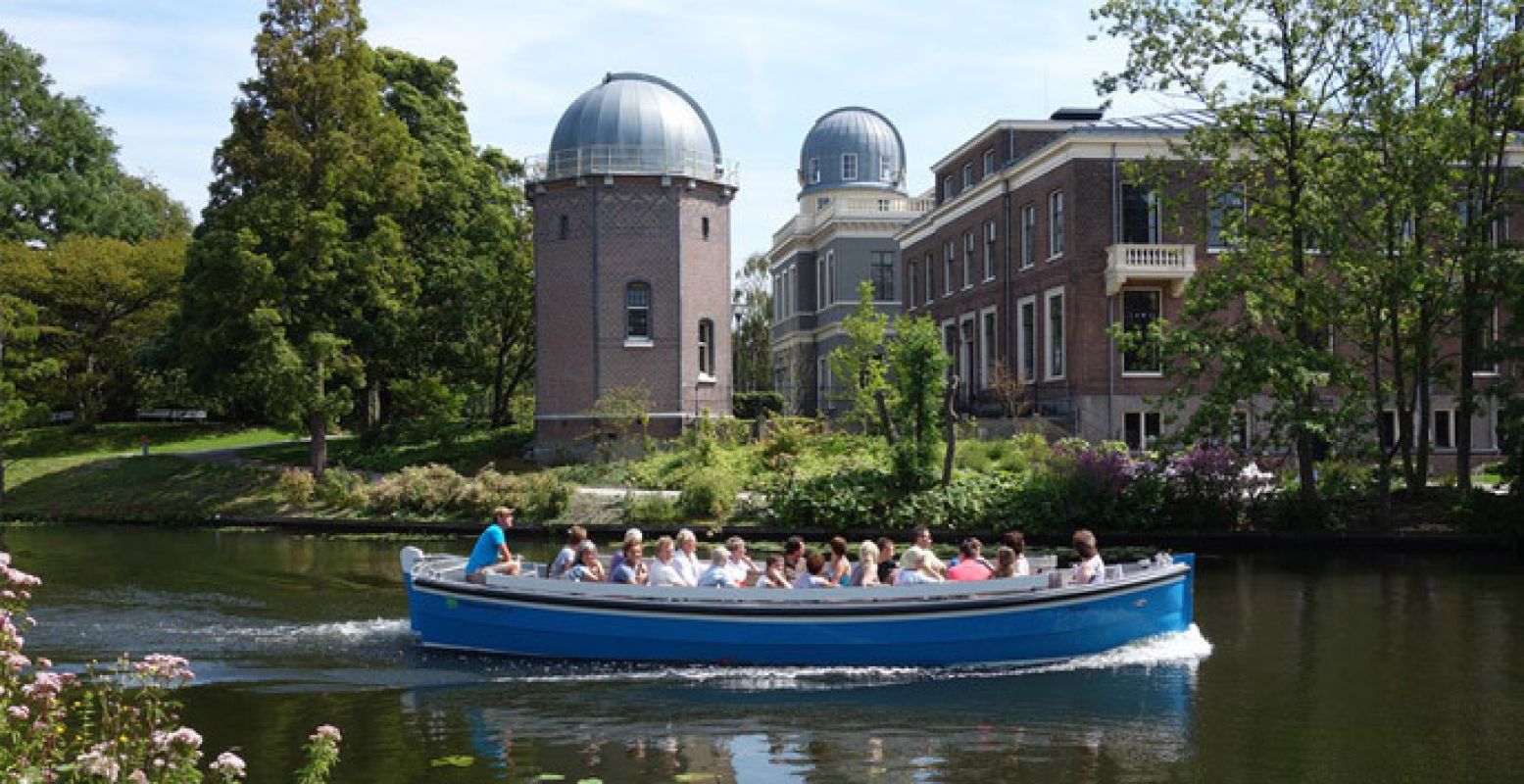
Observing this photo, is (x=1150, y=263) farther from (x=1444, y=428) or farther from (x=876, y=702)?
(x=876, y=702)

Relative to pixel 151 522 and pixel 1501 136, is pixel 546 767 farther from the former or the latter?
pixel 151 522

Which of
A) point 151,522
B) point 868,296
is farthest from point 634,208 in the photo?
point 151,522

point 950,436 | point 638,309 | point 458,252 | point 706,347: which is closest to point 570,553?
point 950,436

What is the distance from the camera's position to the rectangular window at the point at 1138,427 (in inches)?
1601

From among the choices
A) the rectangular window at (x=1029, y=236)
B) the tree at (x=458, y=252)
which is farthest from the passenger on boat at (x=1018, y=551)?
A: the tree at (x=458, y=252)

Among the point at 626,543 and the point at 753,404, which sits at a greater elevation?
the point at 753,404

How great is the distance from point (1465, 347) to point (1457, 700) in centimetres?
1892

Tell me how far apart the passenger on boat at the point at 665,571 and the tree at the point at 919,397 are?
48.2ft

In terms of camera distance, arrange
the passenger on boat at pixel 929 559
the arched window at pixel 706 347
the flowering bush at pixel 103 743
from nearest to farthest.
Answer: the flowering bush at pixel 103 743, the passenger on boat at pixel 929 559, the arched window at pixel 706 347

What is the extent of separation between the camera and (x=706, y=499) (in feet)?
107

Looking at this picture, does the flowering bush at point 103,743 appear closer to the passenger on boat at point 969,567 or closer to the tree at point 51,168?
the passenger on boat at point 969,567

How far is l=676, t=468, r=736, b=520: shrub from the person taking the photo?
32625mm

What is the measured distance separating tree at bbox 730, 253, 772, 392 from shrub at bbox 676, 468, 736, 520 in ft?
161

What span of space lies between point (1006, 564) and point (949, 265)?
38020 mm
